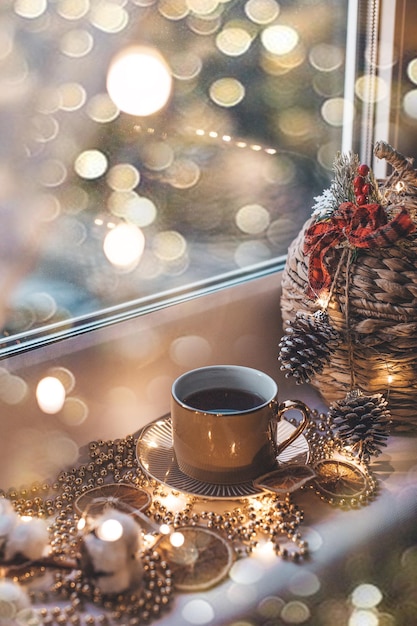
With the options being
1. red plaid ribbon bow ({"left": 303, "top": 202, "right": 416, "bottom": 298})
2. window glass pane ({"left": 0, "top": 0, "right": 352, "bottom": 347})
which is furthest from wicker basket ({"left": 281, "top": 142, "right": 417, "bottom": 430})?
window glass pane ({"left": 0, "top": 0, "right": 352, "bottom": 347})

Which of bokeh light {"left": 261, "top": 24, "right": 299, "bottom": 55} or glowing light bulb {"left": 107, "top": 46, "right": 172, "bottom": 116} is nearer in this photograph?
glowing light bulb {"left": 107, "top": 46, "right": 172, "bottom": 116}

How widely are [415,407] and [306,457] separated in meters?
0.14

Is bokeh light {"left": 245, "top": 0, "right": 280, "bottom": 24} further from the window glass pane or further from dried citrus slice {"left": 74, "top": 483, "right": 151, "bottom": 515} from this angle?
dried citrus slice {"left": 74, "top": 483, "right": 151, "bottom": 515}

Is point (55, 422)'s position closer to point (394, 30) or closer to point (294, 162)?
point (294, 162)

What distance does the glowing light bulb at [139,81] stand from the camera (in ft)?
2.60

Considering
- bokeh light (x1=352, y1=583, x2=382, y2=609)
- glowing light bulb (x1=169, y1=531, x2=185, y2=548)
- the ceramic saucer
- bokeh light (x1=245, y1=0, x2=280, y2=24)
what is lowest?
bokeh light (x1=352, y1=583, x2=382, y2=609)

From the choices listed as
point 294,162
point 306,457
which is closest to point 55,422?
point 306,457

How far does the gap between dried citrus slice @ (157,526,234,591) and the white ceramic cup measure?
0.05 metres

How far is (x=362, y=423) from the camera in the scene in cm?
70

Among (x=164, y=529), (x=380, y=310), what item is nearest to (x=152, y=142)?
(x=380, y=310)

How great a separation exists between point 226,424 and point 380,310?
0.19 meters

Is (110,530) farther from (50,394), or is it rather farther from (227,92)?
(227,92)

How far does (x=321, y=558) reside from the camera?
632mm

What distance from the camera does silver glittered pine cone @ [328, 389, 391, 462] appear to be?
69cm
